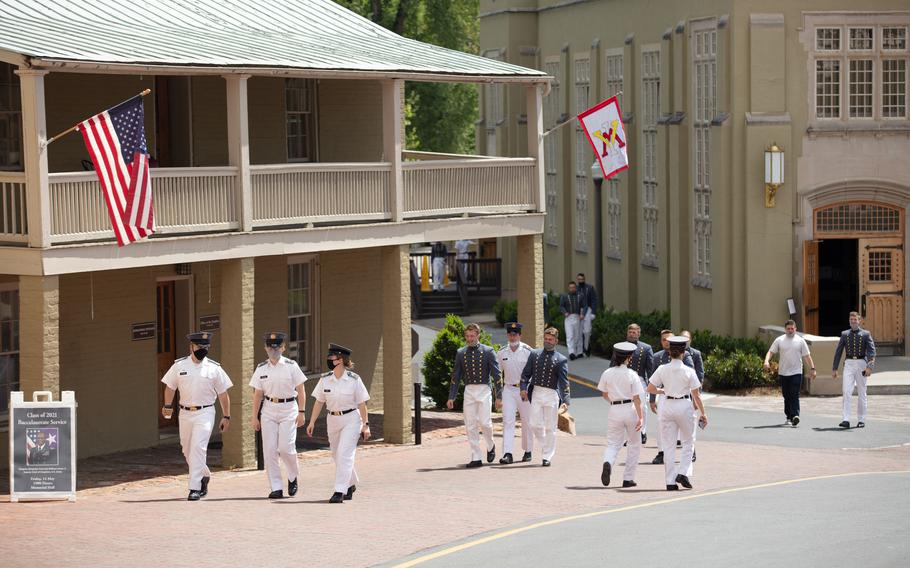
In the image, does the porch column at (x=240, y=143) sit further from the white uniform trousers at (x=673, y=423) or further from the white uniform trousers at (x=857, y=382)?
the white uniform trousers at (x=857, y=382)

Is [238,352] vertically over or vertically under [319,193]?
under

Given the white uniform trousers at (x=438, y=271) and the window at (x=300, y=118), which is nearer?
the window at (x=300, y=118)

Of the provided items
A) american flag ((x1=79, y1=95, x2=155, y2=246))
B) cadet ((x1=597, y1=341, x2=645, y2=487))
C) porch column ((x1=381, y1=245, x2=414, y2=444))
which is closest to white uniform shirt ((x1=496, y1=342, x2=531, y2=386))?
cadet ((x1=597, y1=341, x2=645, y2=487))

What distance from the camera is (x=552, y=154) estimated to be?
162 feet

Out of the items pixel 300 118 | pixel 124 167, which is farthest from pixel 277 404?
pixel 300 118

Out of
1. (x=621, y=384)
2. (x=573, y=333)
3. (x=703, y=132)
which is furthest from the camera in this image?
(x=573, y=333)

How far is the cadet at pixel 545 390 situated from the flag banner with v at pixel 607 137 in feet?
32.7

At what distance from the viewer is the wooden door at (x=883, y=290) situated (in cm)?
3450

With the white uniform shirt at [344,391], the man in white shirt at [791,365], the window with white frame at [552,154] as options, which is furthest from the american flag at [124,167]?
the window with white frame at [552,154]

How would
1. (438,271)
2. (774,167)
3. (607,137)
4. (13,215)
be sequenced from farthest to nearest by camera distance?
(438,271)
(774,167)
(607,137)
(13,215)

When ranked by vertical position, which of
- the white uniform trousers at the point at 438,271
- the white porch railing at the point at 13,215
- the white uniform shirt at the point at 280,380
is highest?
the white porch railing at the point at 13,215

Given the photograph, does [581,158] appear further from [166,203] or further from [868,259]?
[166,203]

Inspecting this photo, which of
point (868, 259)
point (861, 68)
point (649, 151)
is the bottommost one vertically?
point (868, 259)

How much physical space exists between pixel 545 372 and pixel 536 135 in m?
7.12
